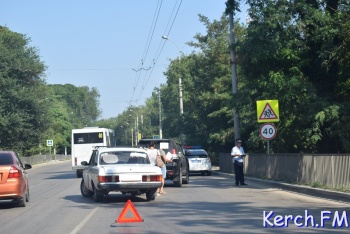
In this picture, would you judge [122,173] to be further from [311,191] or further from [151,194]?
[311,191]

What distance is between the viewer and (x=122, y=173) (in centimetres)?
1673

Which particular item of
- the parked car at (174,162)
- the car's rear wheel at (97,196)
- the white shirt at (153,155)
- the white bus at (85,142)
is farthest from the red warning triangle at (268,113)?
the white bus at (85,142)

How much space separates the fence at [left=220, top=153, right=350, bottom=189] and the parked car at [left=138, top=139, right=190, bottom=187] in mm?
3698

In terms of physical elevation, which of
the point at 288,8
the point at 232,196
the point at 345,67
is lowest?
the point at 232,196

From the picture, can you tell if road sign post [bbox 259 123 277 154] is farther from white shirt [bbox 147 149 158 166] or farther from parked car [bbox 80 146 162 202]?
parked car [bbox 80 146 162 202]

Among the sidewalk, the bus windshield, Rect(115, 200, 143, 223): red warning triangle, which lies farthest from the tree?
Rect(115, 200, 143, 223): red warning triangle

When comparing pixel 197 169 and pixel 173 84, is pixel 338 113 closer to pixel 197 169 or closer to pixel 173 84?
pixel 197 169

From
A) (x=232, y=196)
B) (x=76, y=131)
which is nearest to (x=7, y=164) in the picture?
(x=232, y=196)

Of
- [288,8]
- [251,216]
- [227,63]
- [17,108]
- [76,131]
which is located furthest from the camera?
[17,108]

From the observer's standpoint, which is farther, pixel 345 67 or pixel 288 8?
pixel 288 8

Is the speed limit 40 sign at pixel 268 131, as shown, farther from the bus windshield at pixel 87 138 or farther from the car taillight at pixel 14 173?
the bus windshield at pixel 87 138

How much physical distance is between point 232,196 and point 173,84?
5048 centimetres

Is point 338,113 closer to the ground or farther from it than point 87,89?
closer to the ground

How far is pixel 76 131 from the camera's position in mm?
37500
